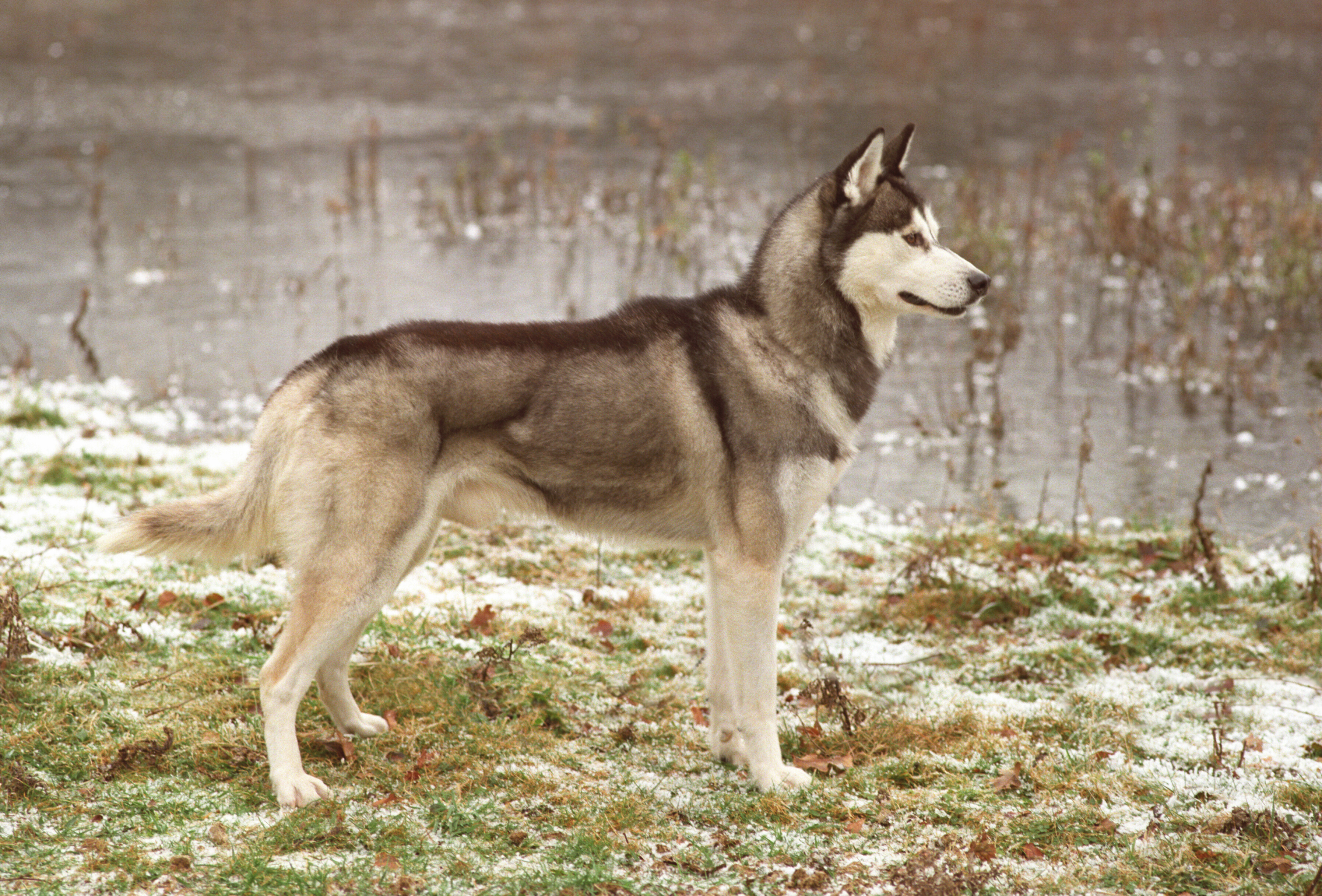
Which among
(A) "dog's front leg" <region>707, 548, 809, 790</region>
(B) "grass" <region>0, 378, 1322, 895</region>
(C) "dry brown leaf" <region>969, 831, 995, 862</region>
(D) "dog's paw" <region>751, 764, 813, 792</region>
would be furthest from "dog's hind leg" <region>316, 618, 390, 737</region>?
(C) "dry brown leaf" <region>969, 831, 995, 862</region>

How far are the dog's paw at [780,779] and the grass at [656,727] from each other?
0.09 m

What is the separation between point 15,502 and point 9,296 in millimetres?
6001

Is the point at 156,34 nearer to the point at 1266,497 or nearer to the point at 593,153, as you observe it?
the point at 593,153

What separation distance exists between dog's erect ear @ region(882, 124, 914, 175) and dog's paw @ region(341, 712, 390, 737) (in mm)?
2884

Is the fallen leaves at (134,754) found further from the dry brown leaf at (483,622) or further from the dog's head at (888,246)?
the dog's head at (888,246)

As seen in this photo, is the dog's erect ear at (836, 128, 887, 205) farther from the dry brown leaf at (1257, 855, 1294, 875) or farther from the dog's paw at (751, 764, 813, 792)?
the dry brown leaf at (1257, 855, 1294, 875)

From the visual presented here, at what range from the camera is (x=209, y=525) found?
15.4 ft

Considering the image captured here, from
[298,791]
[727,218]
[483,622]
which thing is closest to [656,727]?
[483,622]

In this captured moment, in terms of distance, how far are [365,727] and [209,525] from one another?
105 cm

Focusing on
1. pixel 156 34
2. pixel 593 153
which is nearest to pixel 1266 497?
pixel 593 153

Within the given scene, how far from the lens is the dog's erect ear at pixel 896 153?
16.4ft

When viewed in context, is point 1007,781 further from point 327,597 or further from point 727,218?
point 727,218

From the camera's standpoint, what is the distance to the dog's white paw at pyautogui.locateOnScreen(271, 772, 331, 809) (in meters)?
4.60

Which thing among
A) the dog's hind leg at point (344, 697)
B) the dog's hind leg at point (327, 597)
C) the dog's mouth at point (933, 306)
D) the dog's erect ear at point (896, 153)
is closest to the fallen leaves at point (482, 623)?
the dog's hind leg at point (344, 697)
